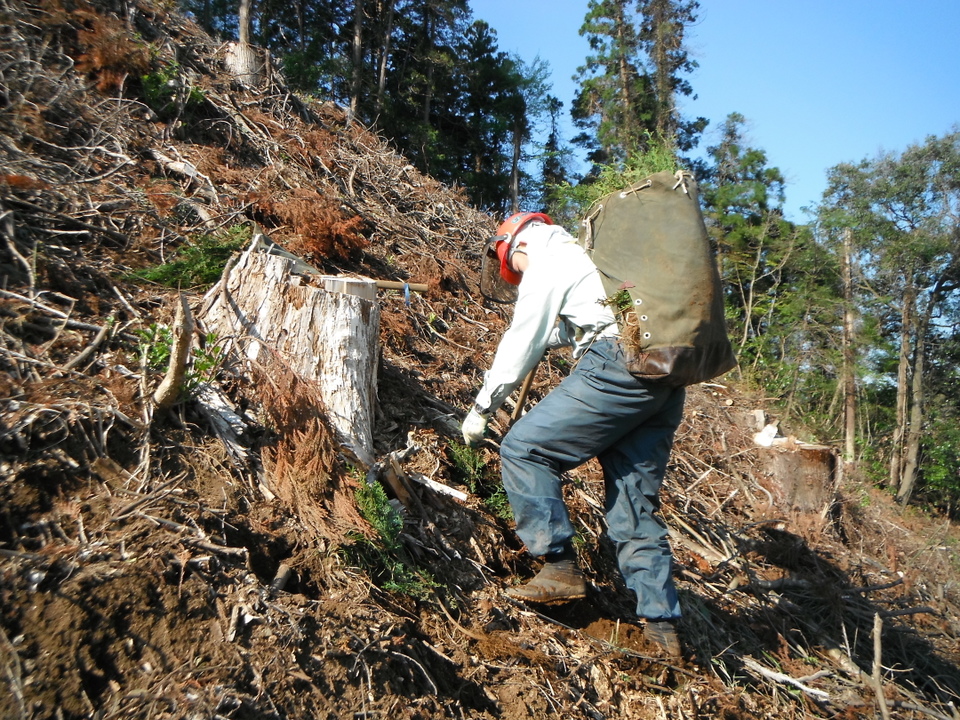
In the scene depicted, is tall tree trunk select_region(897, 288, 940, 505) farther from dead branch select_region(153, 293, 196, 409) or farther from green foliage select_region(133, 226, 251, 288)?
dead branch select_region(153, 293, 196, 409)

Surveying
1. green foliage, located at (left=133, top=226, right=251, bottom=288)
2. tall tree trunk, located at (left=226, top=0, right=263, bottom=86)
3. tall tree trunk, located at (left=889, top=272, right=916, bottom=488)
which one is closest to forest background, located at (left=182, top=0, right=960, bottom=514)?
tall tree trunk, located at (left=889, top=272, right=916, bottom=488)

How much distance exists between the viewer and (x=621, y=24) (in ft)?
82.3

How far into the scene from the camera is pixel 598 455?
11.4 ft

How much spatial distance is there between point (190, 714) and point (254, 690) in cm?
23

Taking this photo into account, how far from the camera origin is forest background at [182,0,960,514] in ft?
65.2

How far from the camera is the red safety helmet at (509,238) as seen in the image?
3.55m

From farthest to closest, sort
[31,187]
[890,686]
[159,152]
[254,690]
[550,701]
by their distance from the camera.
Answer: [159,152], [31,187], [890,686], [550,701], [254,690]

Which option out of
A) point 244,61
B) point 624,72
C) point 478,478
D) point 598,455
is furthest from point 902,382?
point 598,455

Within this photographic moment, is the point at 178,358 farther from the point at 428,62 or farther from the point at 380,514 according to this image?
the point at 428,62

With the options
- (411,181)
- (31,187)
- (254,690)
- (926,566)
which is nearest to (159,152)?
(31,187)

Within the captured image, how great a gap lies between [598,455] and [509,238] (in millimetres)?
1172

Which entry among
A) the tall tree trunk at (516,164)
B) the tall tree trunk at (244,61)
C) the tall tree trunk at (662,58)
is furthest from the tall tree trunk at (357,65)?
the tall tree trunk at (662,58)

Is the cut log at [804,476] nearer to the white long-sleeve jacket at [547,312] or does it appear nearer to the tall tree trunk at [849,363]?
the white long-sleeve jacket at [547,312]

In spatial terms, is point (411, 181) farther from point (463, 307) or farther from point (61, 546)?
point (61, 546)
